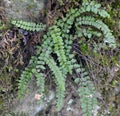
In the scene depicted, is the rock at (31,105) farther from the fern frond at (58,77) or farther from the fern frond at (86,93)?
the fern frond at (86,93)

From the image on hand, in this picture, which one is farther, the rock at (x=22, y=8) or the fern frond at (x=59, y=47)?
the rock at (x=22, y=8)

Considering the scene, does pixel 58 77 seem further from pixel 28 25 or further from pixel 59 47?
pixel 28 25

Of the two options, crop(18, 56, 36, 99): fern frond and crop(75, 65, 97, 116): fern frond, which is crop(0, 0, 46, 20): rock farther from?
crop(75, 65, 97, 116): fern frond

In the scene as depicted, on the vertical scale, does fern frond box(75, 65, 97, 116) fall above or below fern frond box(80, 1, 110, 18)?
below

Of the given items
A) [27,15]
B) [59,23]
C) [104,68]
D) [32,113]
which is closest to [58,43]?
[59,23]

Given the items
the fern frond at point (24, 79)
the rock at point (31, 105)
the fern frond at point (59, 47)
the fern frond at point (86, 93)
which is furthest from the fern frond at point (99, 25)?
the rock at point (31, 105)

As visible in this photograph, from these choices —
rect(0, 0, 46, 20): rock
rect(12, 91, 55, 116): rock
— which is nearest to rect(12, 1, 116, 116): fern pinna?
rect(0, 0, 46, 20): rock

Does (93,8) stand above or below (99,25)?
above

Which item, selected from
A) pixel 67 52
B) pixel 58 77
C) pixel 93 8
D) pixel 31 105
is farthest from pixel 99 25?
pixel 31 105
